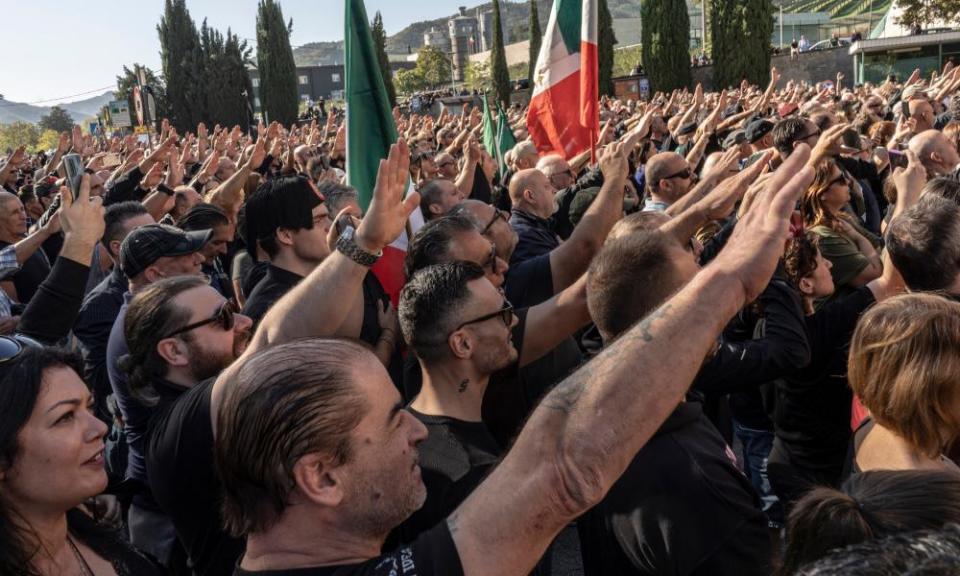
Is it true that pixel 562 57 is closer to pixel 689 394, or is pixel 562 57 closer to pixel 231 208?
pixel 231 208

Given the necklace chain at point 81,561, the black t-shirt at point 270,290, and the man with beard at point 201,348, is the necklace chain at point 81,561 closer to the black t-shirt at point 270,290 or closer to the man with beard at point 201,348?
the man with beard at point 201,348

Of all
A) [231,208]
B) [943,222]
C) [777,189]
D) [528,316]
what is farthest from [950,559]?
[231,208]

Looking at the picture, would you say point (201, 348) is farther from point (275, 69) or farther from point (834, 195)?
point (275, 69)

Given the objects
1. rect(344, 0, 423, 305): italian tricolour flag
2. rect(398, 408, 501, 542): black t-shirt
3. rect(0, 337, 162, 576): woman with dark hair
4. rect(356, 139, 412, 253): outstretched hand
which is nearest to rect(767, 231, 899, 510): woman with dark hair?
rect(398, 408, 501, 542): black t-shirt

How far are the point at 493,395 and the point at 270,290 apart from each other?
1207 millimetres

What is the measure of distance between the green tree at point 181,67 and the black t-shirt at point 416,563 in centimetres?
4659

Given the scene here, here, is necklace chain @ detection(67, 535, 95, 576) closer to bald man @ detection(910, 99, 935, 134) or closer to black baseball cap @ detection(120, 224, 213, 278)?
black baseball cap @ detection(120, 224, 213, 278)

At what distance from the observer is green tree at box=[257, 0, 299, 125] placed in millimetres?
45781

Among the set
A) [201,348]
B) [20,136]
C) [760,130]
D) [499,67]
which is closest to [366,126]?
[201,348]

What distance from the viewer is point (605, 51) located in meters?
36.2

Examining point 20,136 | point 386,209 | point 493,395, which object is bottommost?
point 20,136

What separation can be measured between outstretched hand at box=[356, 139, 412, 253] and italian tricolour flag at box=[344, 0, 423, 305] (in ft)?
5.27

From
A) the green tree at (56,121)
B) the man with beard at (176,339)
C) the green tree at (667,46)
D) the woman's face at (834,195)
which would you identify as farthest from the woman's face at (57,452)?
the green tree at (56,121)

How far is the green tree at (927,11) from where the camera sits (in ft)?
121
